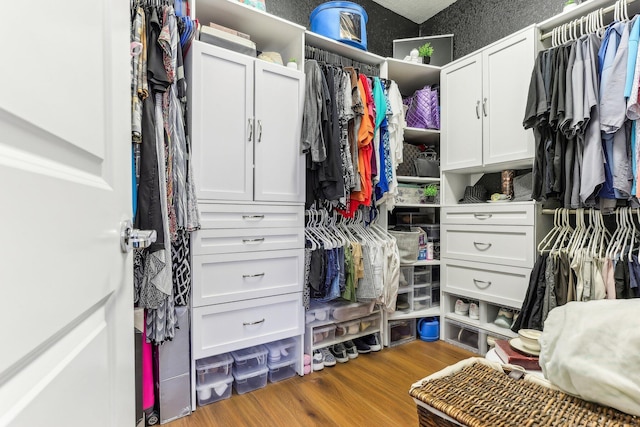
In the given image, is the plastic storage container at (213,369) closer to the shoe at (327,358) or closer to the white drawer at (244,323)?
the white drawer at (244,323)

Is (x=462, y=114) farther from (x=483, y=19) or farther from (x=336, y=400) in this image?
(x=336, y=400)

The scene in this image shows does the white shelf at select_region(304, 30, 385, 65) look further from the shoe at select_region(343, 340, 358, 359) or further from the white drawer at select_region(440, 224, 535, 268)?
the shoe at select_region(343, 340, 358, 359)

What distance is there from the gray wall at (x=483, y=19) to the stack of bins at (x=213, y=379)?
304cm

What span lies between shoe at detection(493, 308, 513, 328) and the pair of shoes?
837 millimetres

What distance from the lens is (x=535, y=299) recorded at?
1.95 m

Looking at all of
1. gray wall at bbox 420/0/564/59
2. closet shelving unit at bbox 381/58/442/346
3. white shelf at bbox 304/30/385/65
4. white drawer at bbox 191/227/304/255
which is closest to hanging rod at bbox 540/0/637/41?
gray wall at bbox 420/0/564/59

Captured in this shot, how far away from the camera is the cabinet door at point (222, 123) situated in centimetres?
168

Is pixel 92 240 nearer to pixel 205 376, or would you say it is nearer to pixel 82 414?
pixel 82 414

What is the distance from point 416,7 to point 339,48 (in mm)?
1234

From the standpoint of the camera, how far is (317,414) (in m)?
1.65

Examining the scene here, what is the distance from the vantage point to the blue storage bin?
221cm

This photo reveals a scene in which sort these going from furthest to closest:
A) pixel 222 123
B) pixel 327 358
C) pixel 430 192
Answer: pixel 430 192 → pixel 327 358 → pixel 222 123

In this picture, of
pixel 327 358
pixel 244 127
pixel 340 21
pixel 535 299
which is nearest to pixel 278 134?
pixel 244 127

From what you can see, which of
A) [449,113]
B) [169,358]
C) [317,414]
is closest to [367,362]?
[317,414]
